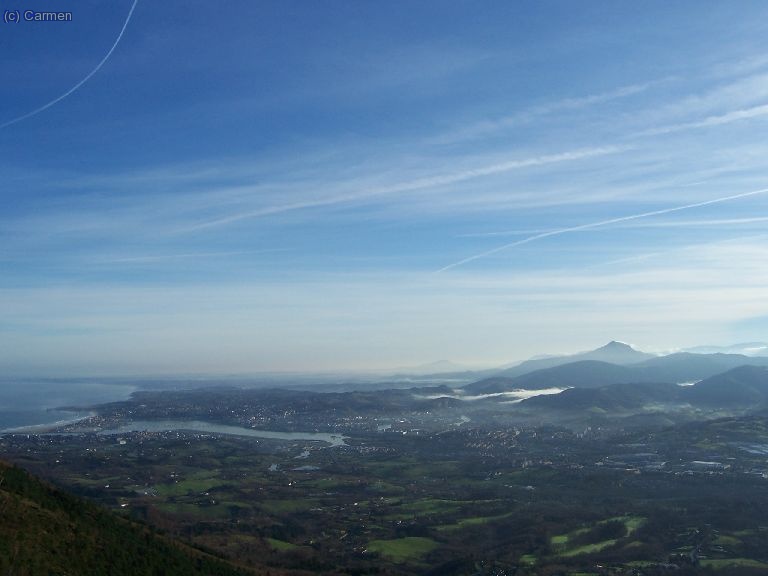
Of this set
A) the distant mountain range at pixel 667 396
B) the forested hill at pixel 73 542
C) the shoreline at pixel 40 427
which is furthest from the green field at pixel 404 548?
the distant mountain range at pixel 667 396

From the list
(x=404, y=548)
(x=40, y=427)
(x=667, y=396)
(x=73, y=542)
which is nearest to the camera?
(x=73, y=542)

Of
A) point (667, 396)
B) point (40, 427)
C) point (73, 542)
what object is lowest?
point (667, 396)

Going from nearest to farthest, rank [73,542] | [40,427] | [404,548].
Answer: [73,542] → [404,548] → [40,427]

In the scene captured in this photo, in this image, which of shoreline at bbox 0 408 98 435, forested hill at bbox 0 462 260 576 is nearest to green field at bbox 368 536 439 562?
forested hill at bbox 0 462 260 576

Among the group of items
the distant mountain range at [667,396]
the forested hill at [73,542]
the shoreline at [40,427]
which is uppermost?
the forested hill at [73,542]

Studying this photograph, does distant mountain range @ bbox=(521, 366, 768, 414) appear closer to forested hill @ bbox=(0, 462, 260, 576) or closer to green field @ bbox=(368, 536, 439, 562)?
green field @ bbox=(368, 536, 439, 562)

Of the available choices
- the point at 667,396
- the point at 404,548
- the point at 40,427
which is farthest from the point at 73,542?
the point at 667,396

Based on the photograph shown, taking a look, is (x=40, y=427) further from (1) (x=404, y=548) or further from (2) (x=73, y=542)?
(2) (x=73, y=542)

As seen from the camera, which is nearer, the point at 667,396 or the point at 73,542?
the point at 73,542

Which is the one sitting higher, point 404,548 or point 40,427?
point 40,427

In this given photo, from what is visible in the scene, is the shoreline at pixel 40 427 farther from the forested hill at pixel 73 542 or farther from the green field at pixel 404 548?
the forested hill at pixel 73 542
